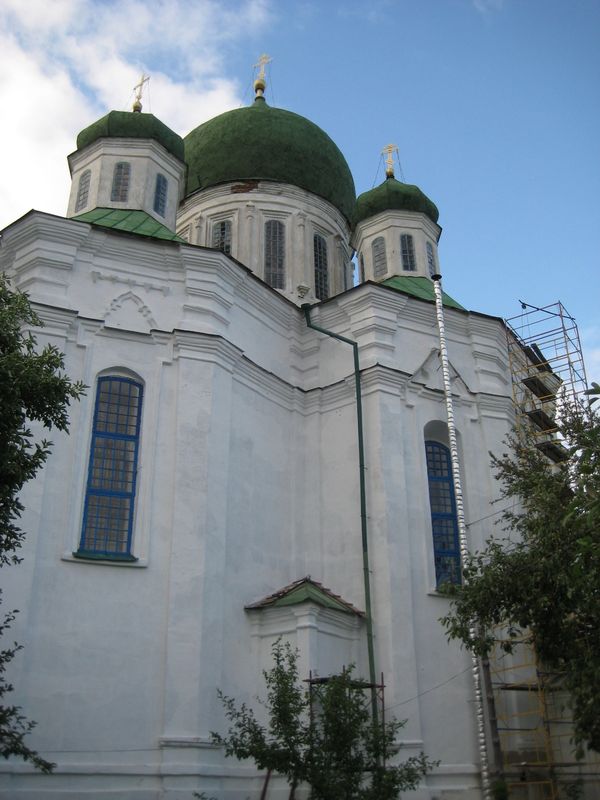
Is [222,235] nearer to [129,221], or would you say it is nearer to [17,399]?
[129,221]

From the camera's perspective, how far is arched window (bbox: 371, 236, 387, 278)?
23750mm

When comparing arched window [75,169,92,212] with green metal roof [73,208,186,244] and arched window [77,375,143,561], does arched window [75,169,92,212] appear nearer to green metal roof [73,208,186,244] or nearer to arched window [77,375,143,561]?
green metal roof [73,208,186,244]

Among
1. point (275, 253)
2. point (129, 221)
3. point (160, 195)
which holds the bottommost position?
point (129, 221)

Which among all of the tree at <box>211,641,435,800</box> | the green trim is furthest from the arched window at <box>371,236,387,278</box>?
the tree at <box>211,641,435,800</box>

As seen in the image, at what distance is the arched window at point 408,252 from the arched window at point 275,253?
329cm

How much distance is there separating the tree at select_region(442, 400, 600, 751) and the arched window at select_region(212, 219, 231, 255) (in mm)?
13158

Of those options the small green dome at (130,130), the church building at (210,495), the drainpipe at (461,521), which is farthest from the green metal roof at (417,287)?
the small green dome at (130,130)

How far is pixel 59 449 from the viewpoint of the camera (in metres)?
15.1

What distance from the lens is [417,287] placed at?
22172 millimetres

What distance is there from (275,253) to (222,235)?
5.84 ft

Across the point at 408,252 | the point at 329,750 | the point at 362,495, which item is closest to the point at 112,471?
the point at 362,495

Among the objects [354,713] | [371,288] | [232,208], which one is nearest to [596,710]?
[354,713]

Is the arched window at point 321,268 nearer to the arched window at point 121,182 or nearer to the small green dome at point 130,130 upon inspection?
the small green dome at point 130,130

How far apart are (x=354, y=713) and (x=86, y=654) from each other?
4.99m
